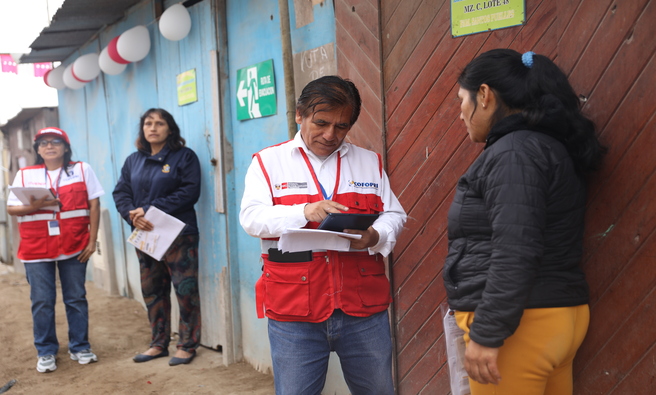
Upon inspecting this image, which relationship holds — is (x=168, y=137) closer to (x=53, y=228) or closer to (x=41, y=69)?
(x=53, y=228)

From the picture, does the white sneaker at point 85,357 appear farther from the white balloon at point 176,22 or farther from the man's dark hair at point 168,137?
the white balloon at point 176,22

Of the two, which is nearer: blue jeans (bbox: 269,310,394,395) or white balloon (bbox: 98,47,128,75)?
blue jeans (bbox: 269,310,394,395)

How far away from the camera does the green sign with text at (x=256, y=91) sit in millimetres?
4234

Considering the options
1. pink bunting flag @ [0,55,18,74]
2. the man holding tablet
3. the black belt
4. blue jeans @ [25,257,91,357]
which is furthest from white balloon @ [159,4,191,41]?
pink bunting flag @ [0,55,18,74]

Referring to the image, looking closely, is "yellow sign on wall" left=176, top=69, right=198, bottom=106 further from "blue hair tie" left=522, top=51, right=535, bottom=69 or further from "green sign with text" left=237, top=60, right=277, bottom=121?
"blue hair tie" left=522, top=51, right=535, bottom=69

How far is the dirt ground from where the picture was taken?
4.37m

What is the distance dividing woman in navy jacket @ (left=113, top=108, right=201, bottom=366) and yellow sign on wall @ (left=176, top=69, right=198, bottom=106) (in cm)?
43

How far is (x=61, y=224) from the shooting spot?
493cm

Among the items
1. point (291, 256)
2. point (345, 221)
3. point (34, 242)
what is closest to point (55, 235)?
point (34, 242)

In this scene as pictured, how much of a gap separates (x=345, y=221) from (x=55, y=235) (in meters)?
3.61

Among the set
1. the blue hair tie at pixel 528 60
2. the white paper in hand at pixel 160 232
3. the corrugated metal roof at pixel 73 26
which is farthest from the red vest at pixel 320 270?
the corrugated metal roof at pixel 73 26

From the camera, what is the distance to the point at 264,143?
14.4 feet

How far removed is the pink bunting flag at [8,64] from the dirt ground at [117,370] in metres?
7.60

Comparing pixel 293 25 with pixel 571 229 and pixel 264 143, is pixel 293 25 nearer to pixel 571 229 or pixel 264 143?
pixel 264 143
